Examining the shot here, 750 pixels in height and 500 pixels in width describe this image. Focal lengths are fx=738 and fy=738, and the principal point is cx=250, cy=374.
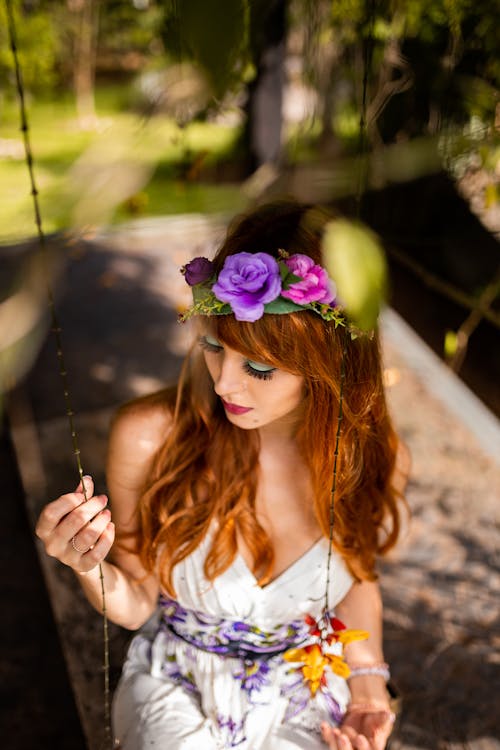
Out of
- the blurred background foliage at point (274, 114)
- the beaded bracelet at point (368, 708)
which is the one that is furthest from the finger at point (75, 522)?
the beaded bracelet at point (368, 708)

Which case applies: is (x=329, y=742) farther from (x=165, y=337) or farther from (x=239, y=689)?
(x=165, y=337)

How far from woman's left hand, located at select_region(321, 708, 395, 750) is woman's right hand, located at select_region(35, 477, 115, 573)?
59 cm

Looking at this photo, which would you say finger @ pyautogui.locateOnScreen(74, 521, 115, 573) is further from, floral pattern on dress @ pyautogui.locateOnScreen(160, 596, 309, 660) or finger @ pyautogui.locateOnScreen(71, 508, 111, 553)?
floral pattern on dress @ pyautogui.locateOnScreen(160, 596, 309, 660)

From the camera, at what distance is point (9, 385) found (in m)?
0.36

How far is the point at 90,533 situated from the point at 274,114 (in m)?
3.20

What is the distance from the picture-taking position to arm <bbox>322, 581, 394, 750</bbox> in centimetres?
132

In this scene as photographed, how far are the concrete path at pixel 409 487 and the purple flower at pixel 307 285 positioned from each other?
14cm

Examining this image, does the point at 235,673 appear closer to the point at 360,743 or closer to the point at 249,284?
the point at 360,743

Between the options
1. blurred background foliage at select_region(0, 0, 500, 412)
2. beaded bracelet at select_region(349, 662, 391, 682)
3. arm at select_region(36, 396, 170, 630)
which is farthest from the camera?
beaded bracelet at select_region(349, 662, 391, 682)

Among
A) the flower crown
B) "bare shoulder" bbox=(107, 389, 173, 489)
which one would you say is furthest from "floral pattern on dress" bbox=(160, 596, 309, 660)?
the flower crown

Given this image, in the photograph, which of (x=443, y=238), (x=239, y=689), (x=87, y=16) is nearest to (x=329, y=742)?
(x=239, y=689)

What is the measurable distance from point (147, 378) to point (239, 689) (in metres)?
1.69

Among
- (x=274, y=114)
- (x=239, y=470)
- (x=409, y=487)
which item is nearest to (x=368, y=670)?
(x=239, y=470)

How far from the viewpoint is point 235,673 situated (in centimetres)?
142
